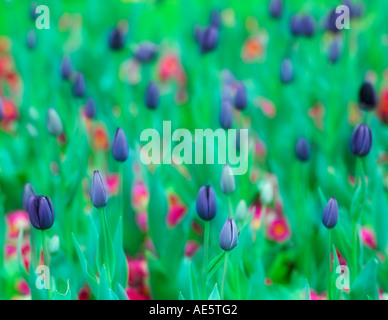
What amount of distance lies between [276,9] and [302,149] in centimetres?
62

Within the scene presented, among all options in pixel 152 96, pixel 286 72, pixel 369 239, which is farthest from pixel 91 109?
pixel 369 239

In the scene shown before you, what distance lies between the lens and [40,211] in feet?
3.11

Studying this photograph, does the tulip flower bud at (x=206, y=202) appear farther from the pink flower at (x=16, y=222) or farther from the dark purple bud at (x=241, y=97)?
the pink flower at (x=16, y=222)

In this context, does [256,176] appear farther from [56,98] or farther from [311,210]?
[56,98]

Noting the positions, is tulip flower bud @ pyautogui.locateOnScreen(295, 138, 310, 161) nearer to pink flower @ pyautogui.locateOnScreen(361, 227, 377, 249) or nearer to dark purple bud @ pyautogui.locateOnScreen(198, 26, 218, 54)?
pink flower @ pyautogui.locateOnScreen(361, 227, 377, 249)

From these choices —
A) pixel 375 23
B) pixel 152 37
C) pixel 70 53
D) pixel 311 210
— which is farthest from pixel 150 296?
pixel 375 23

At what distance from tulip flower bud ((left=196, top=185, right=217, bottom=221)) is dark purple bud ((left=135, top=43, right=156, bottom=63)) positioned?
83cm

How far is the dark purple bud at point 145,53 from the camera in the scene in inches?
68.0

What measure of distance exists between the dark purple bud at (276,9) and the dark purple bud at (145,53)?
35cm

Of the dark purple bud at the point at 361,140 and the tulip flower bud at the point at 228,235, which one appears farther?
the dark purple bud at the point at 361,140

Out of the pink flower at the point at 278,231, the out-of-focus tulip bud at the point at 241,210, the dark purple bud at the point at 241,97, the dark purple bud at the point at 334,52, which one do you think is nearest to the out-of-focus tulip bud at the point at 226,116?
the dark purple bud at the point at 241,97

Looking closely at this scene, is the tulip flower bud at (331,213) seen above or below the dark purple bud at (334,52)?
below

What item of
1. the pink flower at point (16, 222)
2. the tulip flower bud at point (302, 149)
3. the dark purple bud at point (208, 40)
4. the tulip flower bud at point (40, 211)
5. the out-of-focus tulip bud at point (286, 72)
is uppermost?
the dark purple bud at point (208, 40)
